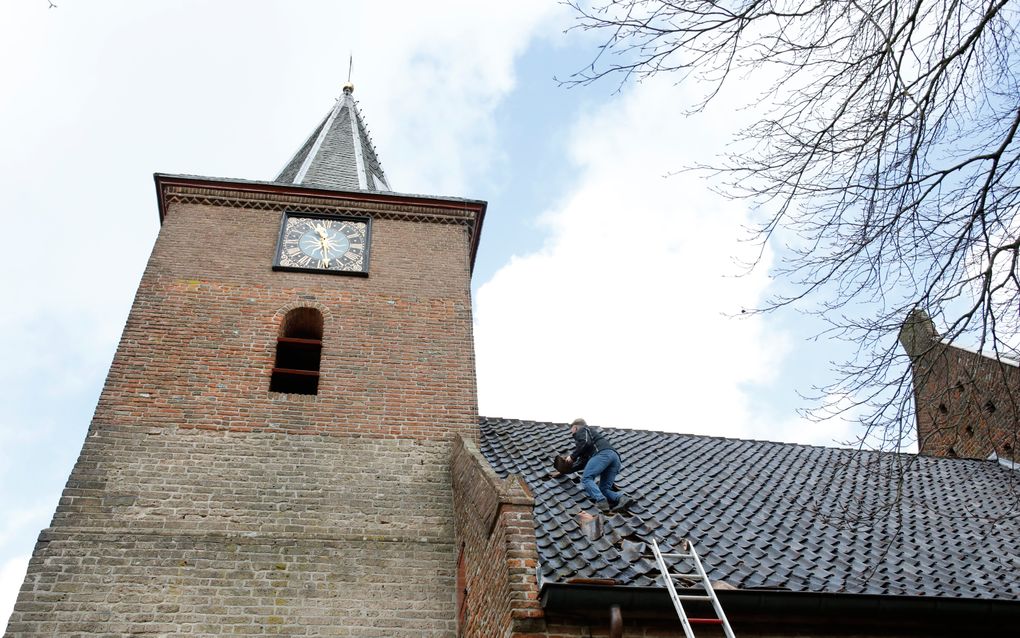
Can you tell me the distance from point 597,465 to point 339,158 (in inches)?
351

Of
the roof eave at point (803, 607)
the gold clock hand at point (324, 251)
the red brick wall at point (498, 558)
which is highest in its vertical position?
the gold clock hand at point (324, 251)

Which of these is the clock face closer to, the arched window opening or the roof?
the arched window opening

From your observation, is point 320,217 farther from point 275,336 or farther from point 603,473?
point 603,473

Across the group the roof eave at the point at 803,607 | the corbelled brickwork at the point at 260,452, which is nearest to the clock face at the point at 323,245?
the corbelled brickwork at the point at 260,452

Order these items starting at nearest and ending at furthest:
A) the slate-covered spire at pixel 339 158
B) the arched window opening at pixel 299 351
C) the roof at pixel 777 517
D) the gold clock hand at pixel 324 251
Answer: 1. the roof at pixel 777 517
2. the arched window opening at pixel 299 351
3. the gold clock hand at pixel 324 251
4. the slate-covered spire at pixel 339 158

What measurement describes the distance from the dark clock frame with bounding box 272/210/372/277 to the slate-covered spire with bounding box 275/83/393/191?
0.61 m

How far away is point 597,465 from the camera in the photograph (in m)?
9.23

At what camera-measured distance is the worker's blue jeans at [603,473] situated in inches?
360

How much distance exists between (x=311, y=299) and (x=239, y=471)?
2.97m

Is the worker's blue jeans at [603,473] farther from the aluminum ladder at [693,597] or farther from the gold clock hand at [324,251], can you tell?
the gold clock hand at [324,251]

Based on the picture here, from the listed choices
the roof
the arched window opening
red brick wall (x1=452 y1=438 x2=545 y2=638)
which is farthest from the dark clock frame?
red brick wall (x1=452 y1=438 x2=545 y2=638)

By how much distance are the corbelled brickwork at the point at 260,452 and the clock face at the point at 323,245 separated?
0.16 metres

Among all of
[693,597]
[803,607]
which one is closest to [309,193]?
[693,597]

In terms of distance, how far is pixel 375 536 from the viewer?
918cm
